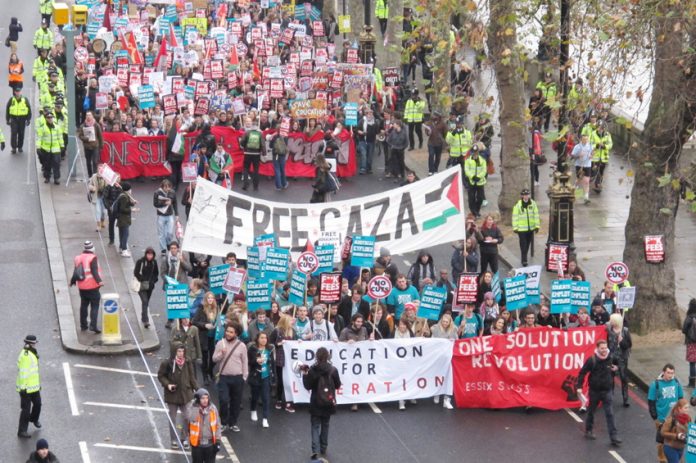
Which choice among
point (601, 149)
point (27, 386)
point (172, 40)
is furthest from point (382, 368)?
point (172, 40)

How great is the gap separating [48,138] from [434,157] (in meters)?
8.24

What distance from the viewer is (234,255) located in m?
24.5

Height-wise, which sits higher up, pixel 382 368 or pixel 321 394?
pixel 321 394

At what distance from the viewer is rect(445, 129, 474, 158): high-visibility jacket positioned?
33.8 meters

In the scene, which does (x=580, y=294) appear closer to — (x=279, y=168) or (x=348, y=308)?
(x=348, y=308)

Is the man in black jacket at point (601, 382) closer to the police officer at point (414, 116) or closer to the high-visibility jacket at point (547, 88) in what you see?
the high-visibility jacket at point (547, 88)

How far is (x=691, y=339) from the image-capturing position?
2278 centimetres

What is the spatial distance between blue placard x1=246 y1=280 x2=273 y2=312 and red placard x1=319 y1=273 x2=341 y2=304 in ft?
2.43

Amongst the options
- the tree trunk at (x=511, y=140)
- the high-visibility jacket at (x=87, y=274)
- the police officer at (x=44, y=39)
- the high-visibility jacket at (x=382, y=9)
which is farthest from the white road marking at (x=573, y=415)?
the high-visibility jacket at (x=382, y=9)

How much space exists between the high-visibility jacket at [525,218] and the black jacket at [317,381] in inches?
376

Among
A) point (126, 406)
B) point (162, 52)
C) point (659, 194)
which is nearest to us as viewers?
point (126, 406)

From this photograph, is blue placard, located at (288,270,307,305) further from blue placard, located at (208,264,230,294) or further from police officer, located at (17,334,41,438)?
police officer, located at (17,334,41,438)

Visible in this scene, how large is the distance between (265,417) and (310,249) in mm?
4350

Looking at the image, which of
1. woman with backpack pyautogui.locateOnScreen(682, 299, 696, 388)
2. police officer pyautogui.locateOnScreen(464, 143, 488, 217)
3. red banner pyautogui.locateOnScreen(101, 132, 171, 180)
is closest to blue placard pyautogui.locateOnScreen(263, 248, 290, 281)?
woman with backpack pyautogui.locateOnScreen(682, 299, 696, 388)
